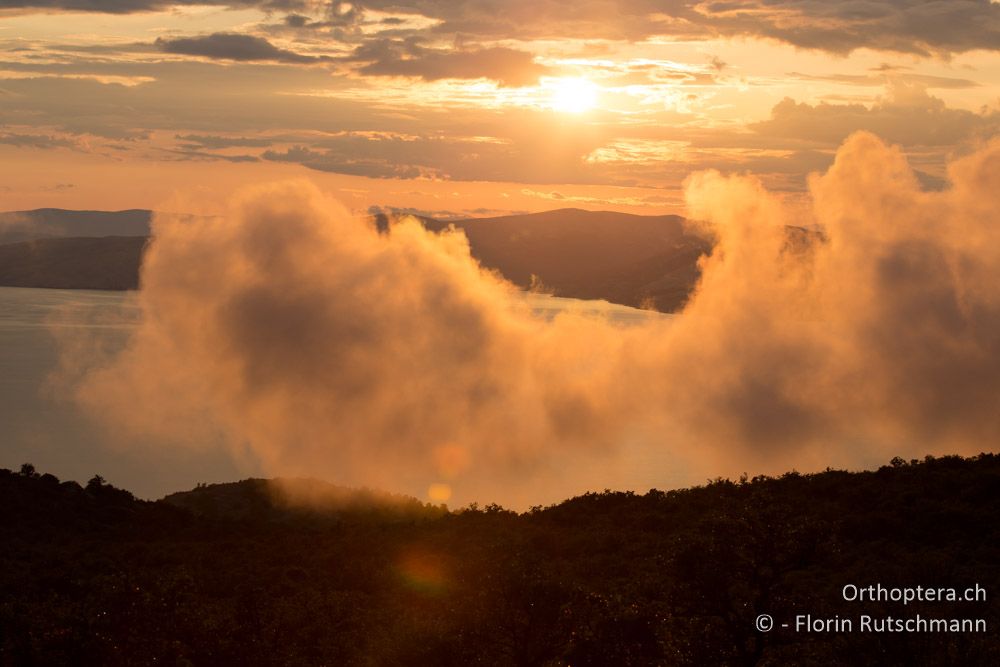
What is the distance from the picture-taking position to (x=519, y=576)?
37.0 meters

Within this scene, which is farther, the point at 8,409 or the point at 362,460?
the point at 8,409

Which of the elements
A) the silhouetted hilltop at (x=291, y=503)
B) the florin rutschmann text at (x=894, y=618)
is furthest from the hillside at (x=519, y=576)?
the silhouetted hilltop at (x=291, y=503)

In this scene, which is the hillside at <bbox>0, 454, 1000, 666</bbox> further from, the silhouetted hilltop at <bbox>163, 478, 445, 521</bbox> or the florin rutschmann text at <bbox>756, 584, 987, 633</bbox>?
the silhouetted hilltop at <bbox>163, 478, 445, 521</bbox>

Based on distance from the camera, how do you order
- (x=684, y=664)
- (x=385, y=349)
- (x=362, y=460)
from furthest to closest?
(x=385, y=349) < (x=362, y=460) < (x=684, y=664)

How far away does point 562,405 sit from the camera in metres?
178

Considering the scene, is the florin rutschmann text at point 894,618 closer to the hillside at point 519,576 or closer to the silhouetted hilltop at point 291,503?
the hillside at point 519,576

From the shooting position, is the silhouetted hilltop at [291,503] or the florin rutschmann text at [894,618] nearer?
the florin rutschmann text at [894,618]

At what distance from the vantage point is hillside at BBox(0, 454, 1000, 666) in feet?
115

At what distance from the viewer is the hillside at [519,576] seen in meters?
35.0

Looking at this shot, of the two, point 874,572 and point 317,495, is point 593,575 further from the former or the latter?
point 317,495

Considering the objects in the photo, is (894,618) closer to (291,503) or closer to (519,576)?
(519,576)

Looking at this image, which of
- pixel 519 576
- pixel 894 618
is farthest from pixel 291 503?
pixel 894 618

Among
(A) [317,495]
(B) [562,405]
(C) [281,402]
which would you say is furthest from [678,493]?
(B) [562,405]

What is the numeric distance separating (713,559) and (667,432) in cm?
13319
